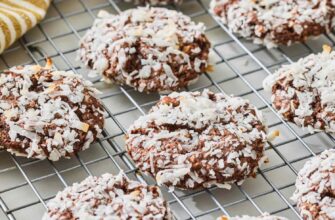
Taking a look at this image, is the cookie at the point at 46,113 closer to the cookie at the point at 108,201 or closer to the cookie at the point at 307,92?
the cookie at the point at 108,201

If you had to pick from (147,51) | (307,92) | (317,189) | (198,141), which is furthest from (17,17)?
(317,189)

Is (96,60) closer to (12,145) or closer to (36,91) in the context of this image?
(36,91)

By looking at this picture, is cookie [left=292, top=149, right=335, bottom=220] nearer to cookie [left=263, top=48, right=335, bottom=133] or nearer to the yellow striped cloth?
cookie [left=263, top=48, right=335, bottom=133]

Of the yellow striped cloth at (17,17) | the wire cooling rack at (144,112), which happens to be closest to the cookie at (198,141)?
the wire cooling rack at (144,112)

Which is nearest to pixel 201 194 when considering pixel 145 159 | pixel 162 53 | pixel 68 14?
pixel 145 159

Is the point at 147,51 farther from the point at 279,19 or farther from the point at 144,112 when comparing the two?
the point at 279,19

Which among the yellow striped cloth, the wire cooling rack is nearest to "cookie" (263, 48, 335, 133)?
the wire cooling rack

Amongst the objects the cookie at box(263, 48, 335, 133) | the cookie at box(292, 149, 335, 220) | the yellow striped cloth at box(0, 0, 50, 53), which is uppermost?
the yellow striped cloth at box(0, 0, 50, 53)
